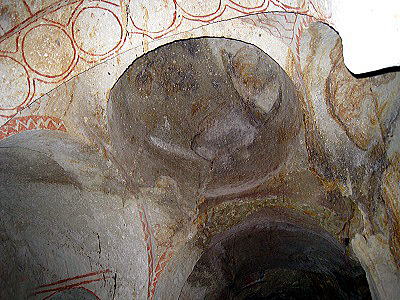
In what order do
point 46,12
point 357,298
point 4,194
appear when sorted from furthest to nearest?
point 357,298, point 4,194, point 46,12

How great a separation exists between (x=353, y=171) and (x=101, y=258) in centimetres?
304

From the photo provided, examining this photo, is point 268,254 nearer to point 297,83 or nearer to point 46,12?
point 297,83

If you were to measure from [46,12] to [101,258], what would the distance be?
10.3ft

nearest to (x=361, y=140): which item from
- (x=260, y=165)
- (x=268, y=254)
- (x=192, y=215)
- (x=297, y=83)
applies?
(x=297, y=83)

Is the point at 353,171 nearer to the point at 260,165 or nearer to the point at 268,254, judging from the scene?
the point at 260,165

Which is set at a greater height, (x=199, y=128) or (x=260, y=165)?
(x=199, y=128)

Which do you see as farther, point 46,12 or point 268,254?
point 268,254

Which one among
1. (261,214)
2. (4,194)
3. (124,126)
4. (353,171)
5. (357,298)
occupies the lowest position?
Answer: (357,298)

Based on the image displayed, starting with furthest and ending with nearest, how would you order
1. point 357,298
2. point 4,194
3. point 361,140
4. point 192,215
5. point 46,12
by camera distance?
1. point 357,298
2. point 192,215
3. point 4,194
4. point 361,140
5. point 46,12

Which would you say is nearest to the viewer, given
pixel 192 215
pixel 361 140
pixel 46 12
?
pixel 46 12

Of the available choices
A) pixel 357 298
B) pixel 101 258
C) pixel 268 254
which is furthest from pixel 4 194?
pixel 357 298

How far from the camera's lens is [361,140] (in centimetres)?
556

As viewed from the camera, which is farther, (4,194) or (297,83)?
(4,194)

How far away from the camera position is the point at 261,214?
23.3ft
